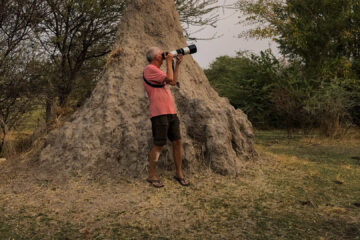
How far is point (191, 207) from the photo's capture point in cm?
388

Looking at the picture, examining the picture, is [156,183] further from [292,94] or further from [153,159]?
[292,94]

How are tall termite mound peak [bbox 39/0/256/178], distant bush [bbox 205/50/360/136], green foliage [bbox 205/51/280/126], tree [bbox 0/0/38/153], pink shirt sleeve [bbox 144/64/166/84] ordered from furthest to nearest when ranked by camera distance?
green foliage [bbox 205/51/280/126] < distant bush [bbox 205/50/360/136] < tree [bbox 0/0/38/153] < tall termite mound peak [bbox 39/0/256/178] < pink shirt sleeve [bbox 144/64/166/84]

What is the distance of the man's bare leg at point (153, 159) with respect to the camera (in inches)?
171

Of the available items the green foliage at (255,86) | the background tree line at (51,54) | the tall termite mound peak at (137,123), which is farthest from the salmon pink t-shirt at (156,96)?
the green foliage at (255,86)

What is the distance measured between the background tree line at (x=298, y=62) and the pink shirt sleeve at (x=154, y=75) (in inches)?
300

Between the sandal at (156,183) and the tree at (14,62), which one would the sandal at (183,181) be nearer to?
the sandal at (156,183)

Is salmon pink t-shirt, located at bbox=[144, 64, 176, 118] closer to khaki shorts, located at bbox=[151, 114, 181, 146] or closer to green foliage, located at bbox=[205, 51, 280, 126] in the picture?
khaki shorts, located at bbox=[151, 114, 181, 146]

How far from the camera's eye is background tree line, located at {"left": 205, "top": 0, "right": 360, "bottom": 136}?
40.1 feet

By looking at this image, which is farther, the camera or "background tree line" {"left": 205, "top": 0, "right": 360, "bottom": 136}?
"background tree line" {"left": 205, "top": 0, "right": 360, "bottom": 136}

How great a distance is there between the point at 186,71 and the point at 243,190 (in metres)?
2.58

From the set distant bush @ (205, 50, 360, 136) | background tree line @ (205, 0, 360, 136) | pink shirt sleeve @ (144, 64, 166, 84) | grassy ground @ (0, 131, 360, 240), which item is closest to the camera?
grassy ground @ (0, 131, 360, 240)

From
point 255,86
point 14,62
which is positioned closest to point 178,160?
point 14,62

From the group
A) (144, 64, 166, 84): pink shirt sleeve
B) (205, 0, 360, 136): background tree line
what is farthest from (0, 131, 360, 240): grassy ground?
(205, 0, 360, 136): background tree line

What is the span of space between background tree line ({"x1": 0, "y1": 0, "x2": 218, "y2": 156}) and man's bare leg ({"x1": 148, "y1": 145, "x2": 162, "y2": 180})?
2.82 metres
